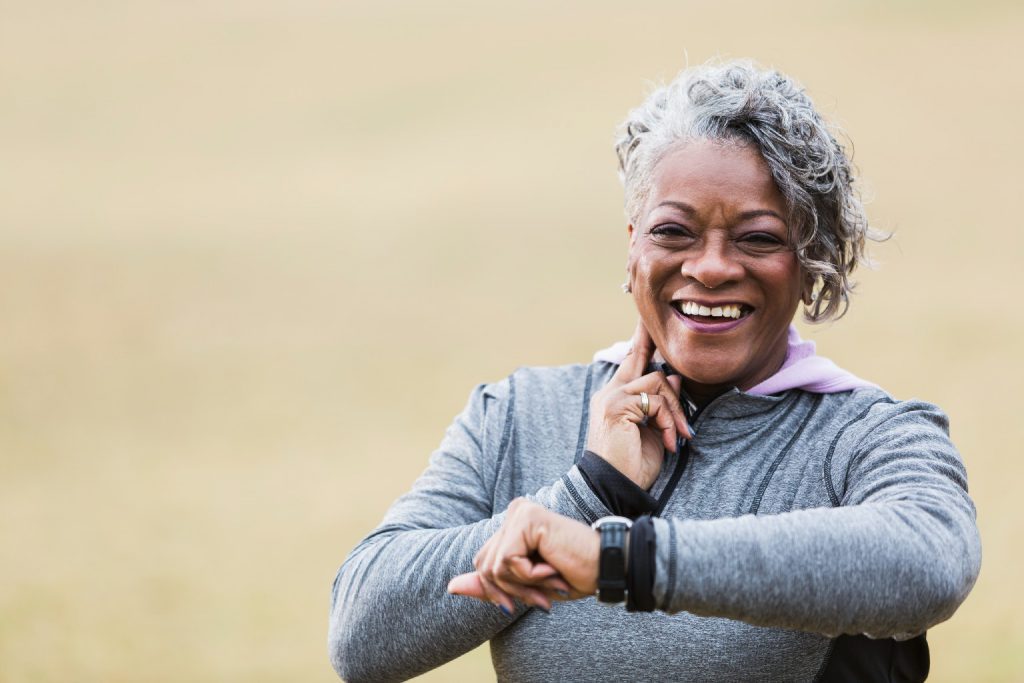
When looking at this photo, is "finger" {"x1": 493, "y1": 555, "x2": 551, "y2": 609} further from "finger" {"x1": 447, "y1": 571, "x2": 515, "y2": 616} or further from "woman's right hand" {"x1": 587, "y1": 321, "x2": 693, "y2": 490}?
"woman's right hand" {"x1": 587, "y1": 321, "x2": 693, "y2": 490}

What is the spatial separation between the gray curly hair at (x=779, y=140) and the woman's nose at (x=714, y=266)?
108mm

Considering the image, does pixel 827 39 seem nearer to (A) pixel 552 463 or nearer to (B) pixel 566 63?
(B) pixel 566 63

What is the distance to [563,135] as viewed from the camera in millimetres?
10562

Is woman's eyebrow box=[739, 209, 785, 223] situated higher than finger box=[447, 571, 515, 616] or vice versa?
woman's eyebrow box=[739, 209, 785, 223]

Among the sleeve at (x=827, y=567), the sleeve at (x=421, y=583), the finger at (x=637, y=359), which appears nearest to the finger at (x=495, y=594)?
the sleeve at (x=421, y=583)

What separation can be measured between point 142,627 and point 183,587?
346 mm

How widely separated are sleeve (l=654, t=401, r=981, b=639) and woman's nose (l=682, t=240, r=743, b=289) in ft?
1.48

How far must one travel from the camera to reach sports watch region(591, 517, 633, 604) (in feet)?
4.74

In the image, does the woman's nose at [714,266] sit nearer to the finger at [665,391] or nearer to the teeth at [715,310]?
the teeth at [715,310]

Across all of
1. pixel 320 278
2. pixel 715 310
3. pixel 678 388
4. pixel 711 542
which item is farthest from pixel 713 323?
pixel 320 278

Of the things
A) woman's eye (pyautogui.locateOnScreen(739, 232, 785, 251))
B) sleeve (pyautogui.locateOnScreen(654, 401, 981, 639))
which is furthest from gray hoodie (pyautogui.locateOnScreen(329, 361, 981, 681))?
woman's eye (pyautogui.locateOnScreen(739, 232, 785, 251))

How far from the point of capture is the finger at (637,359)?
2018 mm

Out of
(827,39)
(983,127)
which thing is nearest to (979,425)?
(983,127)

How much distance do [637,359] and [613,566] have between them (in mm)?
644
